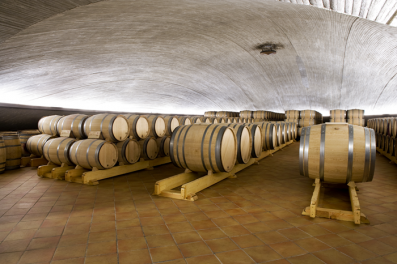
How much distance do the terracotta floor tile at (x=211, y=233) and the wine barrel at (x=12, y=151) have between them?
4.99 metres

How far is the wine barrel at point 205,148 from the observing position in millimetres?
3598

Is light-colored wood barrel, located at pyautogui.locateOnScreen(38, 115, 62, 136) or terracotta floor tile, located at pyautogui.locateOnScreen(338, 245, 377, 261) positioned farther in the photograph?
light-colored wood barrel, located at pyautogui.locateOnScreen(38, 115, 62, 136)

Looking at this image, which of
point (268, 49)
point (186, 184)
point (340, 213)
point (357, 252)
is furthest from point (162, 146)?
point (268, 49)

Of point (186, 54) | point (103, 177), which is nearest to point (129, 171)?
point (103, 177)

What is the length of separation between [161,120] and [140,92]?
7.20 metres

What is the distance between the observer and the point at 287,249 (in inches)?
79.0

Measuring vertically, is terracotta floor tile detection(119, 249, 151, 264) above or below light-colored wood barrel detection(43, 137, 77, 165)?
below

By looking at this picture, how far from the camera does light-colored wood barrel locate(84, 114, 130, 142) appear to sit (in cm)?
460

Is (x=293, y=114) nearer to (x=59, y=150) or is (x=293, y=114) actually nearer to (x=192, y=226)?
(x=59, y=150)

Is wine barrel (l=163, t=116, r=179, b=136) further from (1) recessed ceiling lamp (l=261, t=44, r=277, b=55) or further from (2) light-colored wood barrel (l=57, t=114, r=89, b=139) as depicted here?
(1) recessed ceiling lamp (l=261, t=44, r=277, b=55)

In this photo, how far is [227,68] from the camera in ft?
37.9

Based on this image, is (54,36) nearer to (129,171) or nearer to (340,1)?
(129,171)

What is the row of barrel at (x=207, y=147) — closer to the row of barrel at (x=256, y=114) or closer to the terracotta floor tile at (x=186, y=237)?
the terracotta floor tile at (x=186, y=237)

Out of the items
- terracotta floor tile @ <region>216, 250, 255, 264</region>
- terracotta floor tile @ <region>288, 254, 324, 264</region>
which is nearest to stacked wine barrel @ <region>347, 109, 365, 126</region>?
terracotta floor tile @ <region>288, 254, 324, 264</region>
